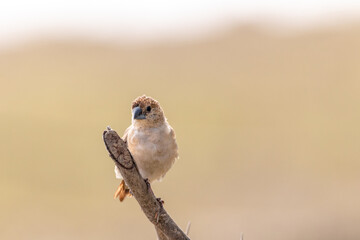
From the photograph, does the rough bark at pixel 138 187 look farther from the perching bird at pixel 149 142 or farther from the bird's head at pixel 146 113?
the bird's head at pixel 146 113

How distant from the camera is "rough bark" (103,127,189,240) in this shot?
3.95 meters

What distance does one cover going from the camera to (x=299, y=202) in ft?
41.1

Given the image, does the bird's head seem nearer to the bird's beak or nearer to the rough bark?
the bird's beak

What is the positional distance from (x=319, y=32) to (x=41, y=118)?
27.6ft

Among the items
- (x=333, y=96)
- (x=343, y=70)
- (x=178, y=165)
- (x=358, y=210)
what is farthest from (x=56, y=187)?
(x=343, y=70)

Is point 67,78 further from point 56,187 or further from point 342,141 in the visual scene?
point 342,141

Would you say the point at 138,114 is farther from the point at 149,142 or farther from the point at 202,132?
the point at 202,132

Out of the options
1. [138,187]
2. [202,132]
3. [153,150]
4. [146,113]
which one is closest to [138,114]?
[146,113]

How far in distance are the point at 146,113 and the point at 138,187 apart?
98 centimetres

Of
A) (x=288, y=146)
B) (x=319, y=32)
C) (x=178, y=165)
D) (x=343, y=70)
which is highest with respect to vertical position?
(x=319, y=32)

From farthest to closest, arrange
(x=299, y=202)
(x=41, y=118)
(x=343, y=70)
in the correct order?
(x=343, y=70), (x=41, y=118), (x=299, y=202)

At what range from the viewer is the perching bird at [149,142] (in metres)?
4.83

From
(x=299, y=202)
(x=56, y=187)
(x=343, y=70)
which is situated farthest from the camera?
(x=343, y=70)

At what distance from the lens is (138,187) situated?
4.10m
